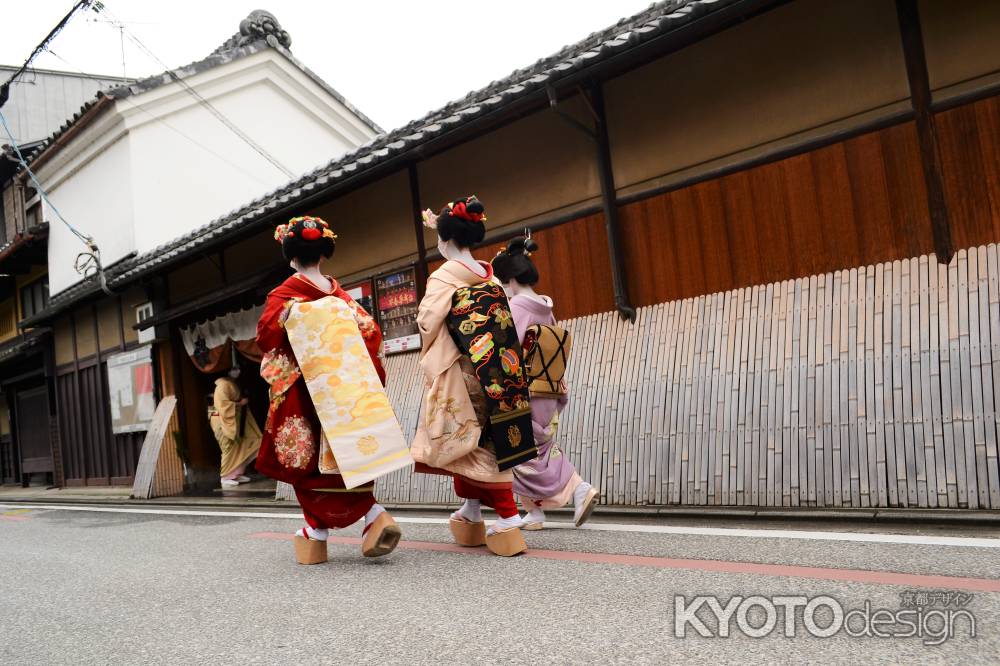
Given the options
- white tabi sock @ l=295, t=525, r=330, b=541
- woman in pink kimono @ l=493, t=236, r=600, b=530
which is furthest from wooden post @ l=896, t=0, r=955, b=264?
white tabi sock @ l=295, t=525, r=330, b=541

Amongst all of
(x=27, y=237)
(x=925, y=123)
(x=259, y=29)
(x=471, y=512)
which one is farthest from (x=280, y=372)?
(x=27, y=237)

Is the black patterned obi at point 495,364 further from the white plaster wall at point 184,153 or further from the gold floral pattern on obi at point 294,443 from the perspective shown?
the white plaster wall at point 184,153

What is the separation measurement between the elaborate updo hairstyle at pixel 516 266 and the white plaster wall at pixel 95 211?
1199 centimetres

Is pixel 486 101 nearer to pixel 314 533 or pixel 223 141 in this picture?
pixel 314 533

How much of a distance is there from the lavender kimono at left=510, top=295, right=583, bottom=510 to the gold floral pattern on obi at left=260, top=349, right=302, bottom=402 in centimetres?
144

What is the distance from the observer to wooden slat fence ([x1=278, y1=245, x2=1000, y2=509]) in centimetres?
479

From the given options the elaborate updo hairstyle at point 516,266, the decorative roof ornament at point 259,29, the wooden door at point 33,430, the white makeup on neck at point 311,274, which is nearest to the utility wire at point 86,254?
the wooden door at point 33,430

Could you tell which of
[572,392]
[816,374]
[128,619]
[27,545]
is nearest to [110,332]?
[27,545]

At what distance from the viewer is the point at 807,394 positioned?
5.47 m

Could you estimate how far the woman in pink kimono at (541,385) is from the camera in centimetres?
515

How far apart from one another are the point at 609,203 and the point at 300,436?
11.8 ft

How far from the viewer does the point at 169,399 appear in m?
13.2

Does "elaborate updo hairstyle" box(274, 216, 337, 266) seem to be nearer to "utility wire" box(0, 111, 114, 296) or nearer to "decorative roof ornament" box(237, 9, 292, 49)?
"utility wire" box(0, 111, 114, 296)

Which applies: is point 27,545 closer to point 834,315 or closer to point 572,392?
point 572,392
